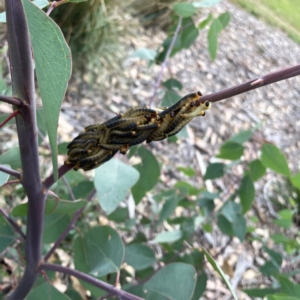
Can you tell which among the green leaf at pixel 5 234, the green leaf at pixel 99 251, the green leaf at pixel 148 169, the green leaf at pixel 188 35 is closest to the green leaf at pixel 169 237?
the green leaf at pixel 148 169

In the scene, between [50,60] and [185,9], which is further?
[185,9]

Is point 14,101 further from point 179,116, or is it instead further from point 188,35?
point 188,35

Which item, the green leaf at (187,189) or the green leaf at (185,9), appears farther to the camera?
the green leaf at (187,189)

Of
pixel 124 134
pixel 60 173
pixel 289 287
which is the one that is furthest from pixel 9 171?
pixel 289 287

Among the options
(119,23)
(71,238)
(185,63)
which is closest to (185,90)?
(185,63)

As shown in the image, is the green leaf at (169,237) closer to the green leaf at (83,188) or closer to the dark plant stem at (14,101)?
the green leaf at (83,188)
